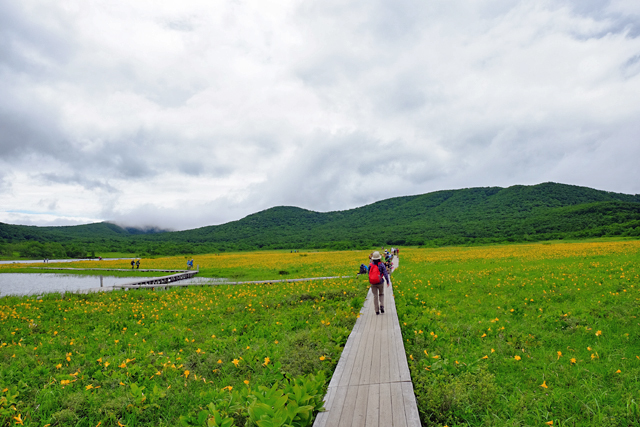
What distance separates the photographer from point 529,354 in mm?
7160

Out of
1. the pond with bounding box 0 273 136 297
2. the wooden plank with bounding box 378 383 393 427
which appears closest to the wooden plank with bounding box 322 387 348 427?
the wooden plank with bounding box 378 383 393 427

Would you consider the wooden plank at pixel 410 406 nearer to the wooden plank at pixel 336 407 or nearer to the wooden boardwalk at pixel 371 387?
the wooden boardwalk at pixel 371 387

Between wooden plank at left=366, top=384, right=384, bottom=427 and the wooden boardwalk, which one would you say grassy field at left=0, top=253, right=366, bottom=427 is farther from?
wooden plank at left=366, top=384, right=384, bottom=427

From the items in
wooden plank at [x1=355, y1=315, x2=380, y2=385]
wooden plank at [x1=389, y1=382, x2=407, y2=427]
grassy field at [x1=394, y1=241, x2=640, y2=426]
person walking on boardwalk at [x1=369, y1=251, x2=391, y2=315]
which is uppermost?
person walking on boardwalk at [x1=369, y1=251, x2=391, y2=315]

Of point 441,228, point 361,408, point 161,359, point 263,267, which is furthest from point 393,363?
point 441,228

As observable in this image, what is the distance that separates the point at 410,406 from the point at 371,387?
0.77 m

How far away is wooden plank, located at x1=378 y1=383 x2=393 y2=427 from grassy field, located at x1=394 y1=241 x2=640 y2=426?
695mm

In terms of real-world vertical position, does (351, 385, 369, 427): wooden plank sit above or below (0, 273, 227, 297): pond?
above

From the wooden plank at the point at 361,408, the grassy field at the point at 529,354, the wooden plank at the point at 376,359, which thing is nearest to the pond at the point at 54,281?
the wooden plank at the point at 376,359

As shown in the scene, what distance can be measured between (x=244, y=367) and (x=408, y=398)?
12.1 ft

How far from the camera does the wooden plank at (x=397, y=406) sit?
4.18 metres

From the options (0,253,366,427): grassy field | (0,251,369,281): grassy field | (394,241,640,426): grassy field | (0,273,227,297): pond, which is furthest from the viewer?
(0,251,369,281): grassy field

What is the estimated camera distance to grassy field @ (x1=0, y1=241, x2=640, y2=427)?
16.6ft

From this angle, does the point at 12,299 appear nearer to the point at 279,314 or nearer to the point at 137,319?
the point at 137,319
